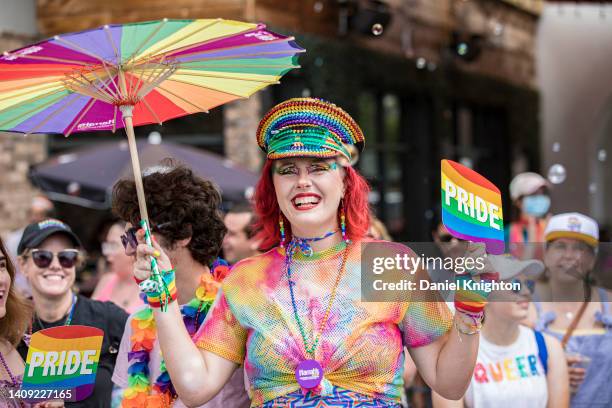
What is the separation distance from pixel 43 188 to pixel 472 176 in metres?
5.65

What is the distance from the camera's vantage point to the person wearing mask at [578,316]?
4234 mm

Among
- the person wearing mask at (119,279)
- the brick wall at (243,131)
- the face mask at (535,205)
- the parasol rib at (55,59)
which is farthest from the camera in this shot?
the brick wall at (243,131)

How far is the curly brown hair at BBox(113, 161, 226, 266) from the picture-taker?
3691 millimetres

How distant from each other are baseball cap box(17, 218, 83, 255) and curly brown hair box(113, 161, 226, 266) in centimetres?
79

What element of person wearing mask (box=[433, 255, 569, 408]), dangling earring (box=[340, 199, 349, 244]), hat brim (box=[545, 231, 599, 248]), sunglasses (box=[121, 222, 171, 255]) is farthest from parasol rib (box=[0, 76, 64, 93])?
Result: hat brim (box=[545, 231, 599, 248])

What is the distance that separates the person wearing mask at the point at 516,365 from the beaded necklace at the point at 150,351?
1070 millimetres

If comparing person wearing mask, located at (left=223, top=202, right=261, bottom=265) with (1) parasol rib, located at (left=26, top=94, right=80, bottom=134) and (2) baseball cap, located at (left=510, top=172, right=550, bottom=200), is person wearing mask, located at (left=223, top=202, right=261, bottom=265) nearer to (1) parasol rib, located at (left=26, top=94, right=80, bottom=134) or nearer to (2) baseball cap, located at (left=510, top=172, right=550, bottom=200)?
(2) baseball cap, located at (left=510, top=172, right=550, bottom=200)

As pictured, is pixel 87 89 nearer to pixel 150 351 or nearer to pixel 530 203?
pixel 150 351

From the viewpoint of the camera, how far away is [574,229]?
4391 mm

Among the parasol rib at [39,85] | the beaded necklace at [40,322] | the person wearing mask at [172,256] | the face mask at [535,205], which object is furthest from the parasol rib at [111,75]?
the face mask at [535,205]

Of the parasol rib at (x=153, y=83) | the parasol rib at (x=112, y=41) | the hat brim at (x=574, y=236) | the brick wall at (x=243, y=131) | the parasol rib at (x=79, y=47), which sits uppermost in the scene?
the brick wall at (x=243, y=131)

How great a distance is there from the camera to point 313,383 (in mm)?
2941

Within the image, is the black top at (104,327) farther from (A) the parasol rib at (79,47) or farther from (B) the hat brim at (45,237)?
(A) the parasol rib at (79,47)

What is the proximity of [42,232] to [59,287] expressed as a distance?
262 mm
